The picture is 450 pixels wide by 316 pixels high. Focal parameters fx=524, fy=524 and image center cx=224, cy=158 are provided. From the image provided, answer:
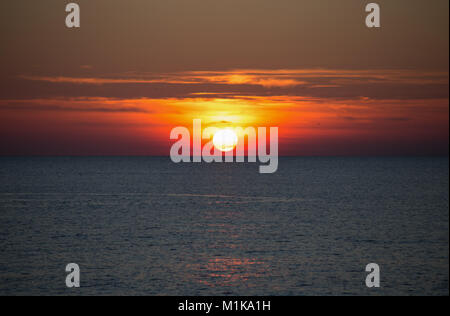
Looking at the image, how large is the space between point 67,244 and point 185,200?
53159 mm

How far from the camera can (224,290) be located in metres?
37.0

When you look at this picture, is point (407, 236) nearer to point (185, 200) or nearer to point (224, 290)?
point (224, 290)

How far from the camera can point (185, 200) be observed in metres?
107

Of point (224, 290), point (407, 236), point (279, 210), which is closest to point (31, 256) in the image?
point (224, 290)

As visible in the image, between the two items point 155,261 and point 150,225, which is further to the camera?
point 150,225

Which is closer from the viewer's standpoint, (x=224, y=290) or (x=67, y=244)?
(x=224, y=290)

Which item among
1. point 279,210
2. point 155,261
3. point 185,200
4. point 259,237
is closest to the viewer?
point 155,261

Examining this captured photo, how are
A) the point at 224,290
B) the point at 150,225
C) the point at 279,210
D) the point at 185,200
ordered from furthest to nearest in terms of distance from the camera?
the point at 185,200, the point at 279,210, the point at 150,225, the point at 224,290
